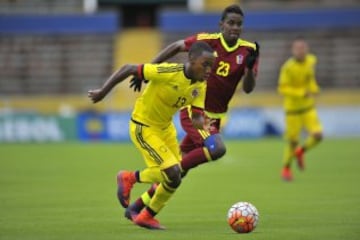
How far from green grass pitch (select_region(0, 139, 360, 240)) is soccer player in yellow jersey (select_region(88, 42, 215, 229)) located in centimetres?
44

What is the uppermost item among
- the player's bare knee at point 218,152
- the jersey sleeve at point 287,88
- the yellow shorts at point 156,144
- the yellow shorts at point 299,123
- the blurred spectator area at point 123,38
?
the yellow shorts at point 156,144

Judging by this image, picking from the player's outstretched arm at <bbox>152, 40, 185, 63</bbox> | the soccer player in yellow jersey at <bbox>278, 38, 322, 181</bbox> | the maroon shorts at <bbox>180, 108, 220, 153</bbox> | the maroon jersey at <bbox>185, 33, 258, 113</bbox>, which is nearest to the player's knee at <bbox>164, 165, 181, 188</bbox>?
the player's outstretched arm at <bbox>152, 40, 185, 63</bbox>

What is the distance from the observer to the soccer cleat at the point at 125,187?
37.2ft

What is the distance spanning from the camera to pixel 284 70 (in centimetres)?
1992

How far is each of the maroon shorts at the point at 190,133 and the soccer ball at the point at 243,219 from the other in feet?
7.89

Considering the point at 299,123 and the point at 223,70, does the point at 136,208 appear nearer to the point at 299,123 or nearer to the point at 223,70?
the point at 223,70

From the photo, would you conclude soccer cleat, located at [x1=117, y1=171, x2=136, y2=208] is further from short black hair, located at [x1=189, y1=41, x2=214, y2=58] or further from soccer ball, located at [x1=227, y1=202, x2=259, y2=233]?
short black hair, located at [x1=189, y1=41, x2=214, y2=58]

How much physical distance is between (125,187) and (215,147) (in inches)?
48.9

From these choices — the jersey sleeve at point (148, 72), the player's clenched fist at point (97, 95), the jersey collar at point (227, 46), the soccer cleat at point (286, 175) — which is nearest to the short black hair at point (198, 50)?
the jersey sleeve at point (148, 72)

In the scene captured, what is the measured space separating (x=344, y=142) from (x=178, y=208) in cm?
1876

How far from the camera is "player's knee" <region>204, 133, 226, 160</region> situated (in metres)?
11.6

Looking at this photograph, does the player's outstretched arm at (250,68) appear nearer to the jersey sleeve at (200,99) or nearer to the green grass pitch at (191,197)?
the jersey sleeve at (200,99)

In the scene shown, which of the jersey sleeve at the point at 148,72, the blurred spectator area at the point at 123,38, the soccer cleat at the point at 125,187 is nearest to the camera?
the jersey sleeve at the point at 148,72

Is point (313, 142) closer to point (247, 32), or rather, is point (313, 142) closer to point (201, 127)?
point (201, 127)
